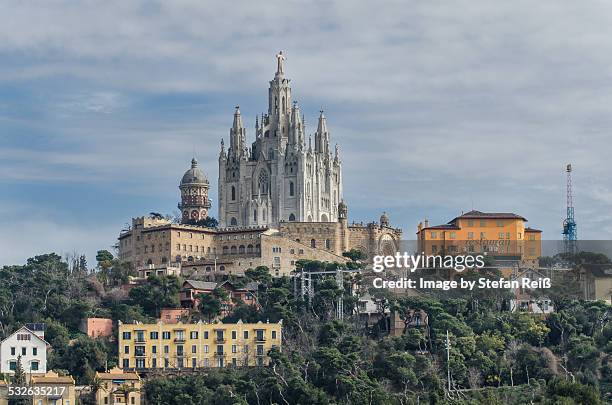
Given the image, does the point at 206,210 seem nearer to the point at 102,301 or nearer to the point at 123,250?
the point at 123,250

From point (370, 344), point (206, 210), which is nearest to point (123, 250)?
point (206, 210)

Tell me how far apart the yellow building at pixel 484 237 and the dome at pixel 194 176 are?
30.9 metres

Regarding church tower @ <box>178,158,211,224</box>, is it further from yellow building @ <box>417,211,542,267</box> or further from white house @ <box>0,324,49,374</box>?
white house @ <box>0,324,49,374</box>

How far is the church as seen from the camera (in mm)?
148500

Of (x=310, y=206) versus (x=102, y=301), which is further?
(x=310, y=206)

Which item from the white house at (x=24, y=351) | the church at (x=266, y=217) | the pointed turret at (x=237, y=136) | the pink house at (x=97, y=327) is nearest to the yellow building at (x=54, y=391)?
the white house at (x=24, y=351)

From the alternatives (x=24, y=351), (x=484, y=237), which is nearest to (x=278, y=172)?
(x=484, y=237)

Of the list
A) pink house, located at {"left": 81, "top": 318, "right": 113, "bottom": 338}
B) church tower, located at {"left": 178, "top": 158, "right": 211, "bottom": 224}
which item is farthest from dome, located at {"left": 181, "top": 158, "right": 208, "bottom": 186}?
pink house, located at {"left": 81, "top": 318, "right": 113, "bottom": 338}

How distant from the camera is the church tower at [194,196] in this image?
170375mm

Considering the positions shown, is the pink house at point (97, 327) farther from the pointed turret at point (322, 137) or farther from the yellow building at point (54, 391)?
the pointed turret at point (322, 137)

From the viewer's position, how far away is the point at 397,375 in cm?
11350

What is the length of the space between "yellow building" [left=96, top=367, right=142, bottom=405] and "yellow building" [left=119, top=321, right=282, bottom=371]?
204 inches

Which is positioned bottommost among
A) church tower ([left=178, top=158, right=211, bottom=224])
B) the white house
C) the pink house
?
the white house

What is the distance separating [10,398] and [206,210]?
202ft
